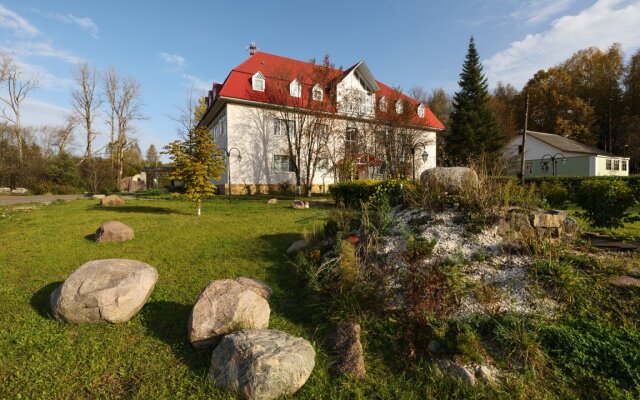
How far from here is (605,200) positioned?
5504 millimetres

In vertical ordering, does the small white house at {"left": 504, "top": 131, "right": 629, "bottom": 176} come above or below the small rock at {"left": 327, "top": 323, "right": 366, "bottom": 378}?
above

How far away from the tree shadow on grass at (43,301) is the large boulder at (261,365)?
279 centimetres

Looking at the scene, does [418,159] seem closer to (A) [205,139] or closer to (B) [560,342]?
(A) [205,139]

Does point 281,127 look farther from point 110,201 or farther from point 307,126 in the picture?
point 110,201

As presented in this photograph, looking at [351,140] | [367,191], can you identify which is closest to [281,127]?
[351,140]

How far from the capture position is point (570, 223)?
16.0 ft

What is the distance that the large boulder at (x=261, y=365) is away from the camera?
2611 mm

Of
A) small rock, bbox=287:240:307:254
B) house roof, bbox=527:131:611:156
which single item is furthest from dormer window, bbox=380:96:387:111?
small rock, bbox=287:240:307:254

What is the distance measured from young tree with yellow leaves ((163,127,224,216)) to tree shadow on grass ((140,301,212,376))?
747 cm

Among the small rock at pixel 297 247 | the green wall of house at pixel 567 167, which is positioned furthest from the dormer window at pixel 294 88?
the green wall of house at pixel 567 167

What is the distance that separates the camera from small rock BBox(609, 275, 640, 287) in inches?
134

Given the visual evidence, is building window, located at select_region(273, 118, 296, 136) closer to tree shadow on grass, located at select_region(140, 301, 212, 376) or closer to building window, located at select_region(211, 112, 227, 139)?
building window, located at select_region(211, 112, 227, 139)

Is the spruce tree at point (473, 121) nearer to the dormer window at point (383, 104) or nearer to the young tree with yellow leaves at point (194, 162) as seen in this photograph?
the dormer window at point (383, 104)

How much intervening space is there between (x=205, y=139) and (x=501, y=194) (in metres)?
9.65
